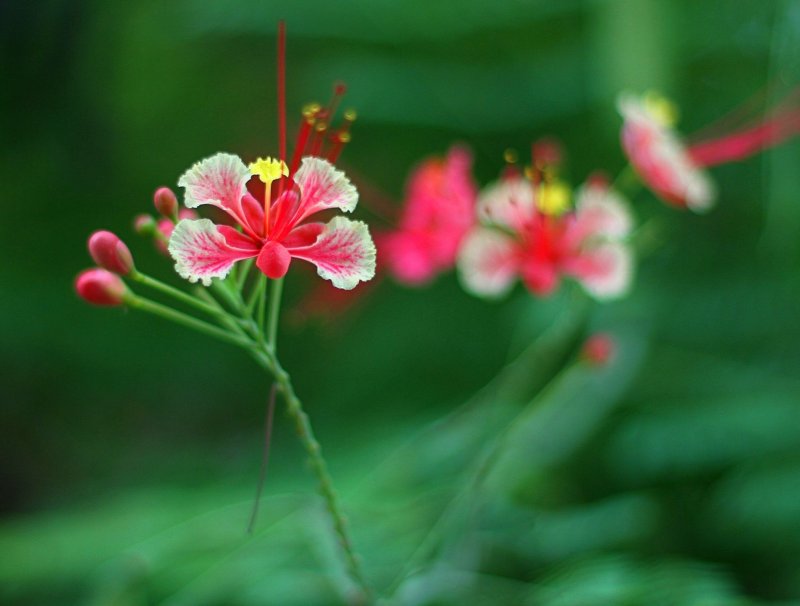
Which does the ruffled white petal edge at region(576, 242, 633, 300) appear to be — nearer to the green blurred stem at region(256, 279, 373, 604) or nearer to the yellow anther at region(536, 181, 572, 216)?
the yellow anther at region(536, 181, 572, 216)

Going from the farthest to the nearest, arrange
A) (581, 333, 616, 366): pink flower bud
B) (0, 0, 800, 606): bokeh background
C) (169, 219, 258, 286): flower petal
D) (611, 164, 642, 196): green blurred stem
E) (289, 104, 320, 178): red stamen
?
(611, 164, 642, 196): green blurred stem < (0, 0, 800, 606): bokeh background < (581, 333, 616, 366): pink flower bud < (289, 104, 320, 178): red stamen < (169, 219, 258, 286): flower petal


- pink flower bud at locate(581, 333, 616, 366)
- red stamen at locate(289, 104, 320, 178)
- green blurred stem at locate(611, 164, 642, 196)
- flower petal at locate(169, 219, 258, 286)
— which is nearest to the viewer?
flower petal at locate(169, 219, 258, 286)

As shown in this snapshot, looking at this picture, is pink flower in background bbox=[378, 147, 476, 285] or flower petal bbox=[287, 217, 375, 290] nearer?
flower petal bbox=[287, 217, 375, 290]

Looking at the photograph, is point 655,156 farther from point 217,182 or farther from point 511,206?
point 217,182

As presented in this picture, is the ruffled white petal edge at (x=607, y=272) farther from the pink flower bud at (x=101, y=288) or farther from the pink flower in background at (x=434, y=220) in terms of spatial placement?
the pink flower bud at (x=101, y=288)

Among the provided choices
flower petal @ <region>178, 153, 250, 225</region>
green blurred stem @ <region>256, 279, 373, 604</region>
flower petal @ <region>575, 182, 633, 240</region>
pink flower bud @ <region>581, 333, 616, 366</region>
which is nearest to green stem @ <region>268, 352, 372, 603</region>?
green blurred stem @ <region>256, 279, 373, 604</region>

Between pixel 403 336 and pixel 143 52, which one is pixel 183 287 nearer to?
pixel 403 336

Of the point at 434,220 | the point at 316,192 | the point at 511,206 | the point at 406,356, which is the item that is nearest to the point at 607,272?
the point at 511,206
